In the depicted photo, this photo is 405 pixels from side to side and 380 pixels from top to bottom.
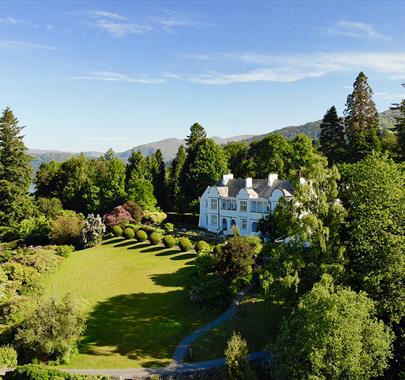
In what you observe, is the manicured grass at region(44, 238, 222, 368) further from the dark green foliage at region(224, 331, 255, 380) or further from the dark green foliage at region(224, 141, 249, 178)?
the dark green foliage at region(224, 141, 249, 178)

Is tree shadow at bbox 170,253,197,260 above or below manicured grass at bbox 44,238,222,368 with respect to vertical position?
above

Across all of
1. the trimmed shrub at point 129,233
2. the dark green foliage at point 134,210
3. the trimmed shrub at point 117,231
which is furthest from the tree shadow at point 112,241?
the dark green foliage at point 134,210

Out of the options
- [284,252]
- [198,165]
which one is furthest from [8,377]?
[198,165]

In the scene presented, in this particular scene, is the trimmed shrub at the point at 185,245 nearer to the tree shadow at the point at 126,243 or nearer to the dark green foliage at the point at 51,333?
the tree shadow at the point at 126,243

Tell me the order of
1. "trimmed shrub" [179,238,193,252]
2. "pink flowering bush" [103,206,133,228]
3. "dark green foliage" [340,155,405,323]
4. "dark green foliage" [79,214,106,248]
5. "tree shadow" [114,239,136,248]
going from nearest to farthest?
1. "dark green foliage" [340,155,405,323]
2. "trimmed shrub" [179,238,193,252]
3. "tree shadow" [114,239,136,248]
4. "dark green foliage" [79,214,106,248]
5. "pink flowering bush" [103,206,133,228]

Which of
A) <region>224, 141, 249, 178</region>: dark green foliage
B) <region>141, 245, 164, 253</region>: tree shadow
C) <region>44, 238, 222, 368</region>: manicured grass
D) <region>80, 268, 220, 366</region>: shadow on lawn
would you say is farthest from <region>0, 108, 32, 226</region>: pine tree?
<region>224, 141, 249, 178</region>: dark green foliage
